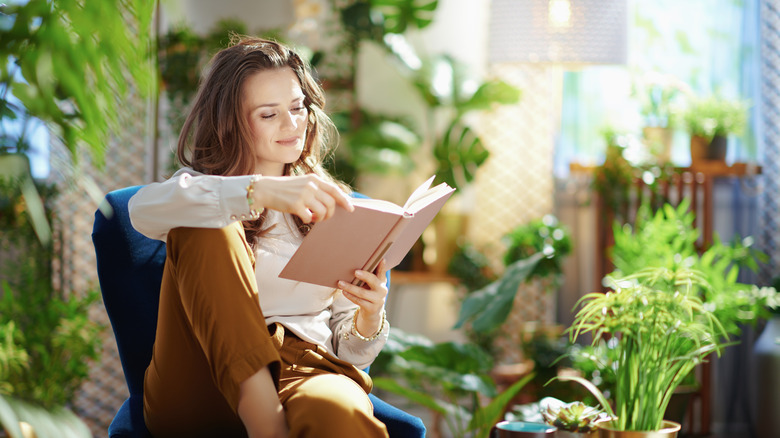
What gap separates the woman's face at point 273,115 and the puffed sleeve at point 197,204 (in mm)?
323

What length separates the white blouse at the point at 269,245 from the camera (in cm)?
129

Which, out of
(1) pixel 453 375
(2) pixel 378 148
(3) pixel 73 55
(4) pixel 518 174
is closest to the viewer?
(3) pixel 73 55

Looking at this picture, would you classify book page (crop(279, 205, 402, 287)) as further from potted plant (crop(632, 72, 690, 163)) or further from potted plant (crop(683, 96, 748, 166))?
potted plant (crop(683, 96, 748, 166))

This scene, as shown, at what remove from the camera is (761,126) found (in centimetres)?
332

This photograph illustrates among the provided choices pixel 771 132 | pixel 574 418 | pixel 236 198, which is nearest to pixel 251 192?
pixel 236 198

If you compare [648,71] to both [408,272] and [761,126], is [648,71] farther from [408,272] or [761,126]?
[408,272]

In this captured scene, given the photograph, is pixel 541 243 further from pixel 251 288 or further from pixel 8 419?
pixel 8 419

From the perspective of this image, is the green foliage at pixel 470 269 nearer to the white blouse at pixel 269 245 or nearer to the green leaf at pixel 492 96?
the green leaf at pixel 492 96

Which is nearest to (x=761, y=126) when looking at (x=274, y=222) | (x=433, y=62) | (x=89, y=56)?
(x=433, y=62)

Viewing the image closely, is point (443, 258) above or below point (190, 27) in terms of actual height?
below

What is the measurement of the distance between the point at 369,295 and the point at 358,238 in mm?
175

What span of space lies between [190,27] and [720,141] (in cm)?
230

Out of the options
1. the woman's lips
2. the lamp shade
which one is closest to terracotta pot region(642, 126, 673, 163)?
the lamp shade

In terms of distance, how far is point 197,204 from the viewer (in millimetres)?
1279
